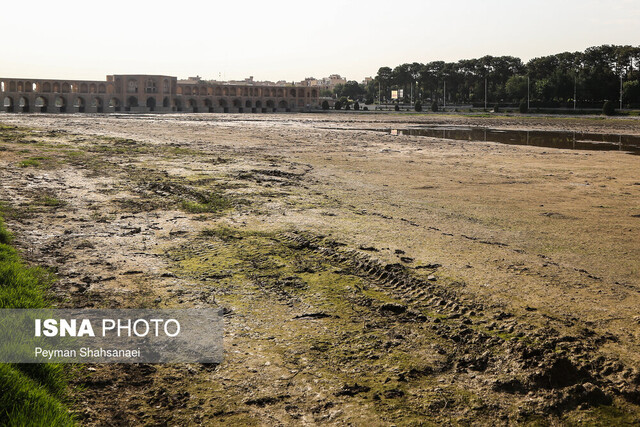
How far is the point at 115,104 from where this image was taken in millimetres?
101500

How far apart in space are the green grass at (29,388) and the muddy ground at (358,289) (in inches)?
7.4

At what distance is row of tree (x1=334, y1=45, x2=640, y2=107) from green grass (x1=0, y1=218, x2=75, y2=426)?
233 ft

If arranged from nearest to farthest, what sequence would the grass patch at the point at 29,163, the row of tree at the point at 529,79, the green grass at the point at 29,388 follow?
the green grass at the point at 29,388, the grass patch at the point at 29,163, the row of tree at the point at 529,79

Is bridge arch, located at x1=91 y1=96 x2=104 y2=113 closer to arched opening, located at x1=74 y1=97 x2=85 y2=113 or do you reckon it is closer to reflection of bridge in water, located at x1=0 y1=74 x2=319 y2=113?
reflection of bridge in water, located at x1=0 y1=74 x2=319 y2=113

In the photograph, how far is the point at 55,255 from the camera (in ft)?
22.5

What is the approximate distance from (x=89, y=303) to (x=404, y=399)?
9.97ft

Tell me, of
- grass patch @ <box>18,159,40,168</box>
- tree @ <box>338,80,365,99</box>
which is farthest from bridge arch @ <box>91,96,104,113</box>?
grass patch @ <box>18,159,40,168</box>

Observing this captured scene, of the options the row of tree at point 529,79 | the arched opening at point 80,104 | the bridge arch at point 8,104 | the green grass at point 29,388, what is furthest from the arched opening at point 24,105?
the green grass at point 29,388

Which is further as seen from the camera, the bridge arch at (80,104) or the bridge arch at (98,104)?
the bridge arch at (80,104)

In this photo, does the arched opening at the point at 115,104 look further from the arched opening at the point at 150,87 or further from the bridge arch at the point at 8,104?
the bridge arch at the point at 8,104

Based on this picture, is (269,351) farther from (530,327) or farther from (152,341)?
(530,327)

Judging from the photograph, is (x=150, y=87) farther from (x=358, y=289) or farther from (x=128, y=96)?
(x=358, y=289)

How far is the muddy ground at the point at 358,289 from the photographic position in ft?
12.4

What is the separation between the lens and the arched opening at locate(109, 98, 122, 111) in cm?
9794
